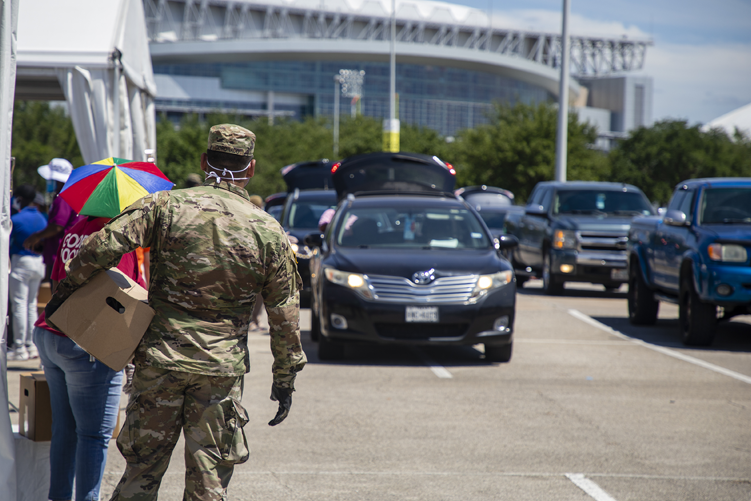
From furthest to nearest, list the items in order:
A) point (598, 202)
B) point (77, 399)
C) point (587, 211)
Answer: point (598, 202)
point (587, 211)
point (77, 399)

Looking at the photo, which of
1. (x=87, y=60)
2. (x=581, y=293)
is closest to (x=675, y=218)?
(x=87, y=60)

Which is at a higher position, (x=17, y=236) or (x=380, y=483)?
(x=17, y=236)

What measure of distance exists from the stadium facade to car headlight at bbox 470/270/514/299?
83176 mm

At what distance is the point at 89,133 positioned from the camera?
31.5ft

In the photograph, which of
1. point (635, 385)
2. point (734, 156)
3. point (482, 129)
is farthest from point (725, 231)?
point (734, 156)

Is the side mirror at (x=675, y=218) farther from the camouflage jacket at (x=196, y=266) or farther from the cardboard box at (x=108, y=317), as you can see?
the cardboard box at (x=108, y=317)

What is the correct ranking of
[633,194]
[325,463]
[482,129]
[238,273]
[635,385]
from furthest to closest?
1. [482,129]
2. [633,194]
3. [635,385]
4. [325,463]
5. [238,273]

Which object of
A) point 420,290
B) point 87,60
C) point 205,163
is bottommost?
point 420,290

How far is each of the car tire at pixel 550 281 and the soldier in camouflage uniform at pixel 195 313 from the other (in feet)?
44.7

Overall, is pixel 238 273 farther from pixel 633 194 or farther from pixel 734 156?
pixel 734 156

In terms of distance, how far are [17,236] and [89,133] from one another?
4.77 ft

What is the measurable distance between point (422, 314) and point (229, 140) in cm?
540

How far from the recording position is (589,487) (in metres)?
5.11

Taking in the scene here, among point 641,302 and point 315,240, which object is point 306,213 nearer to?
point 315,240
